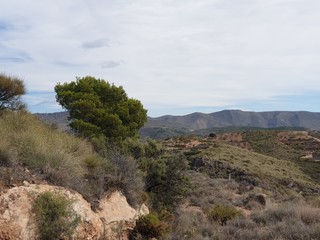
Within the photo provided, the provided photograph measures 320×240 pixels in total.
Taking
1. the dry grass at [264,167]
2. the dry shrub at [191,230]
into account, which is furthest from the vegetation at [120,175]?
the dry grass at [264,167]

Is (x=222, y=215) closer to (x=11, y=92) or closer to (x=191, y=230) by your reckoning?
(x=191, y=230)

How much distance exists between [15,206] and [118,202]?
365 centimetres

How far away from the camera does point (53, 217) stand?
845 centimetres

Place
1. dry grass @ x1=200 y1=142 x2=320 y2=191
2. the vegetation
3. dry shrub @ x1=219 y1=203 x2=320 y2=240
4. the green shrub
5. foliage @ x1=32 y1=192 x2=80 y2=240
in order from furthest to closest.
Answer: dry grass @ x1=200 y1=142 x2=320 y2=191, the green shrub, dry shrub @ x1=219 y1=203 x2=320 y2=240, the vegetation, foliage @ x1=32 y1=192 x2=80 y2=240

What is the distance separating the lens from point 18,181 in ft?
28.0

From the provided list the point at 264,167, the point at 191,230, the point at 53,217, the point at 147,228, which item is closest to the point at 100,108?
the point at 191,230

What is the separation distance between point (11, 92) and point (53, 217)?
6.77 metres

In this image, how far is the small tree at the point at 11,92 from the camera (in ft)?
44.1

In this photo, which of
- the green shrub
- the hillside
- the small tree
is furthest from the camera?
the green shrub

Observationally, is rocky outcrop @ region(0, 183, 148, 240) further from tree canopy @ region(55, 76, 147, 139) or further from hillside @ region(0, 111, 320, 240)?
tree canopy @ region(55, 76, 147, 139)

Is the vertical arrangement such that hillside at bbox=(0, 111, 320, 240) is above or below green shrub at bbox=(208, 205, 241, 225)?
above

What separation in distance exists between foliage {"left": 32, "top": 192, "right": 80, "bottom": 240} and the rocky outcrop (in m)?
0.14

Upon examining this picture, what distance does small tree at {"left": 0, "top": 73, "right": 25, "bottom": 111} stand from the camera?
13.4 m

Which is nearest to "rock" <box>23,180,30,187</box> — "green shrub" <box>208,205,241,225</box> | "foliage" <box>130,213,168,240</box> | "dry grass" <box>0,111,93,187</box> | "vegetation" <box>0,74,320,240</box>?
"vegetation" <box>0,74,320,240</box>
